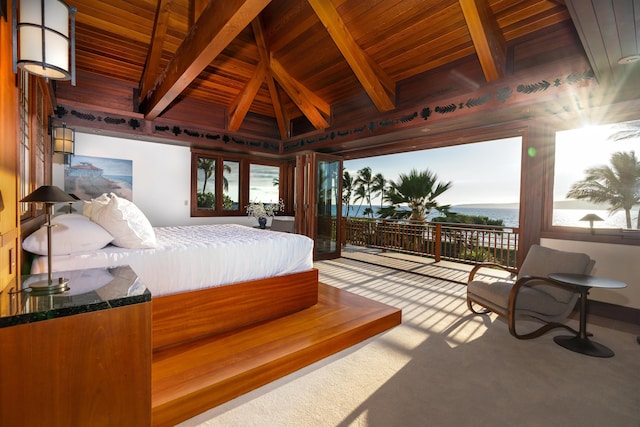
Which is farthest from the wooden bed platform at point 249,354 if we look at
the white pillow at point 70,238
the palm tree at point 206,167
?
the palm tree at point 206,167

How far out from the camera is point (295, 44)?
482cm

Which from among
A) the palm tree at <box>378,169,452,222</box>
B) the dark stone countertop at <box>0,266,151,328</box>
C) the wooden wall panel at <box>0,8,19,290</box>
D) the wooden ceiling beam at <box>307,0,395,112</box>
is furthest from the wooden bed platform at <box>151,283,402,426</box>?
the palm tree at <box>378,169,452,222</box>

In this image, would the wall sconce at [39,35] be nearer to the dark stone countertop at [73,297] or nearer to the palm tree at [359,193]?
the dark stone countertop at [73,297]

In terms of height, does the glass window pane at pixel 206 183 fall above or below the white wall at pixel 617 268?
above

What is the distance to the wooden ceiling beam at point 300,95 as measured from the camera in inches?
209

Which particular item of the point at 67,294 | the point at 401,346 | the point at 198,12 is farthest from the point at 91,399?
the point at 198,12

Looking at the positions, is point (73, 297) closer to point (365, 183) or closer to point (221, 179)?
point (221, 179)

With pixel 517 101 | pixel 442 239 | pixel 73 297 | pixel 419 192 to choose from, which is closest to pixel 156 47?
pixel 73 297

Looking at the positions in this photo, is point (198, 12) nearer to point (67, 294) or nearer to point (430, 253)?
point (67, 294)

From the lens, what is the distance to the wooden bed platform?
1.71m

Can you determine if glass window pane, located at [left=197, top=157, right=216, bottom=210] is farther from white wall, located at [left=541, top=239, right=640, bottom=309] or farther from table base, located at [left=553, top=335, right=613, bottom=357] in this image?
white wall, located at [left=541, top=239, right=640, bottom=309]

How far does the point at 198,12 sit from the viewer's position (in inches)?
148

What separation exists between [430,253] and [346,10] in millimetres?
5051

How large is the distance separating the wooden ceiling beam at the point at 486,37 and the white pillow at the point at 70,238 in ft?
12.7
